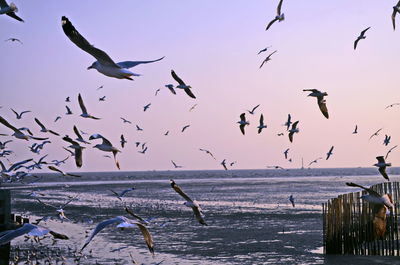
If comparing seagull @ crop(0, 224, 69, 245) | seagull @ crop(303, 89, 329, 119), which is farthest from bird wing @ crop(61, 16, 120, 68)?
seagull @ crop(303, 89, 329, 119)

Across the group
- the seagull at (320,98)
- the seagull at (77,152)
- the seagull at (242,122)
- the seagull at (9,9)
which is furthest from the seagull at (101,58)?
the seagull at (242,122)

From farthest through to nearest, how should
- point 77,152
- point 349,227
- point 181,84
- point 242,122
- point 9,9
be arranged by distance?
point 349,227 → point 242,122 → point 181,84 → point 77,152 → point 9,9

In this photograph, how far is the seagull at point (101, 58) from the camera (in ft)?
14.1

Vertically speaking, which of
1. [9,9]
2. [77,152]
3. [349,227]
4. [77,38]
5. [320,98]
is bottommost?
[349,227]

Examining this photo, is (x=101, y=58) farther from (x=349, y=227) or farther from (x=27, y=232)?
(x=349, y=227)

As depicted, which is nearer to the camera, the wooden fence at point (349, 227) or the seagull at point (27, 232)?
the seagull at point (27, 232)

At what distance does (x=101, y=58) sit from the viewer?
4.59 m

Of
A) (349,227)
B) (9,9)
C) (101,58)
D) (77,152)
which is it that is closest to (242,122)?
(349,227)

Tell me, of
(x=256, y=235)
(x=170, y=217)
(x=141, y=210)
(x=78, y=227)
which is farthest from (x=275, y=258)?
(x=141, y=210)

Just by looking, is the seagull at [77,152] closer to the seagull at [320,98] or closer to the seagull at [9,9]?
the seagull at [9,9]

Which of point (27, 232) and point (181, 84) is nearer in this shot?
point (27, 232)

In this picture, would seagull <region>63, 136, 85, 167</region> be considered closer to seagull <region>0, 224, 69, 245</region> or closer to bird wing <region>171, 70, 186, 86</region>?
bird wing <region>171, 70, 186, 86</region>

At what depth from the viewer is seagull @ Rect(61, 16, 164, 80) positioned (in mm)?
4305

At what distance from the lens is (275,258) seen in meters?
18.4
